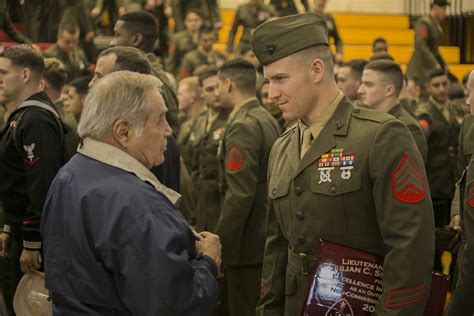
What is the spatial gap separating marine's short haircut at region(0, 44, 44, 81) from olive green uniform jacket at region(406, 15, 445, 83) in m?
8.12

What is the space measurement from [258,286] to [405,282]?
2608 millimetres

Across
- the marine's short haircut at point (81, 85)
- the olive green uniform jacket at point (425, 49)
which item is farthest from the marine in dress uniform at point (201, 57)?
the marine's short haircut at point (81, 85)

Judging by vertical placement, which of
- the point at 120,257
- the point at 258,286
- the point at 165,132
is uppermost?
the point at 165,132

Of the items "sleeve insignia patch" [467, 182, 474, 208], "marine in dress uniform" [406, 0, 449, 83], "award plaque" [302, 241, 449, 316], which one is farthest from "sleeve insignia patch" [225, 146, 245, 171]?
"marine in dress uniform" [406, 0, 449, 83]

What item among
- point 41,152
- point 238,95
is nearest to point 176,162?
point 41,152

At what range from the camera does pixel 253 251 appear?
521 cm

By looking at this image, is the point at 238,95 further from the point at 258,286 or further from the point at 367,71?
the point at 258,286

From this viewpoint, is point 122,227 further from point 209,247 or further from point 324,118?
point 324,118

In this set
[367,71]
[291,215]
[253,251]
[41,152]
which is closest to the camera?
[291,215]

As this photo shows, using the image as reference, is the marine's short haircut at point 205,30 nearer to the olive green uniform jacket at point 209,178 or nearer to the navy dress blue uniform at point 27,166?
the olive green uniform jacket at point 209,178

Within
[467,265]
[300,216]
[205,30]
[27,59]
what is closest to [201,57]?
[205,30]

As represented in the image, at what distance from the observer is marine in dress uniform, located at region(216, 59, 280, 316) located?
16.9 feet

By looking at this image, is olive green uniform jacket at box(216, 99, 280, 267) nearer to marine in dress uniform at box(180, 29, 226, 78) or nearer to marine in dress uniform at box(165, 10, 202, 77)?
marine in dress uniform at box(180, 29, 226, 78)

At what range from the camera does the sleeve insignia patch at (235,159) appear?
515 cm
